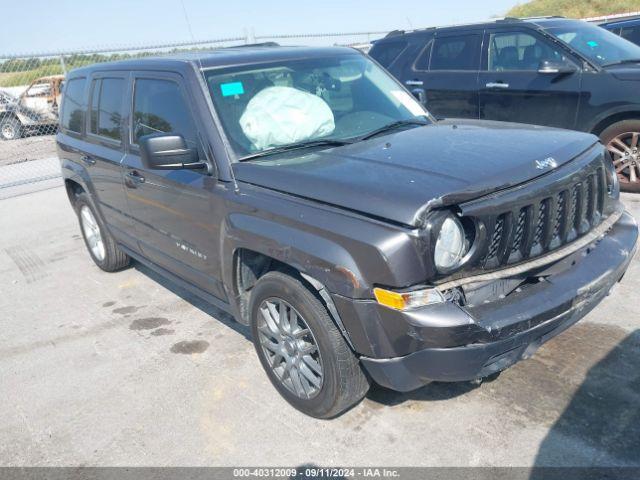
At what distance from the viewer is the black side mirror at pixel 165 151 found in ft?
10.1

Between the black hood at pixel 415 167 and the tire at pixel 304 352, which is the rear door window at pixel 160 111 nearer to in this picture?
the black hood at pixel 415 167

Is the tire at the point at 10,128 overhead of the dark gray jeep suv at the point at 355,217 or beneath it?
beneath

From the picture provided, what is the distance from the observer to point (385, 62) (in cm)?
790

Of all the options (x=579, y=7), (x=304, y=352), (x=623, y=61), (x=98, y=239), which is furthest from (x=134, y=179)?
(x=579, y=7)

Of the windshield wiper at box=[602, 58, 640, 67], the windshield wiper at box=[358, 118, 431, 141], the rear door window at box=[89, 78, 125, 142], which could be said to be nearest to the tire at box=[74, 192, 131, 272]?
the rear door window at box=[89, 78, 125, 142]

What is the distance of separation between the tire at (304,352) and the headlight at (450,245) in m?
0.61

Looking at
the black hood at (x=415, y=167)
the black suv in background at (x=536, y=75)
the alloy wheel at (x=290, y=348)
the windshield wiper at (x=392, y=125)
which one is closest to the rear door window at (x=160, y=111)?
the black hood at (x=415, y=167)

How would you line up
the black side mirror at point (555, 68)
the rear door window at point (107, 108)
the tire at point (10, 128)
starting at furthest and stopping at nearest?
the tire at point (10, 128), the black side mirror at point (555, 68), the rear door window at point (107, 108)

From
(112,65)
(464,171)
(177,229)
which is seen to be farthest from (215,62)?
(464,171)

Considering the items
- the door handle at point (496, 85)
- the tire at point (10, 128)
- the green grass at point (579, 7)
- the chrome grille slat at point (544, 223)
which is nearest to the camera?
the chrome grille slat at point (544, 223)

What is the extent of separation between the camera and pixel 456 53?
282 inches

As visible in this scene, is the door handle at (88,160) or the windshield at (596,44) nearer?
the door handle at (88,160)

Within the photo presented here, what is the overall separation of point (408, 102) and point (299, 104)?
944mm

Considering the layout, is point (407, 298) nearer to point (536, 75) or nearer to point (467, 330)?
point (467, 330)
